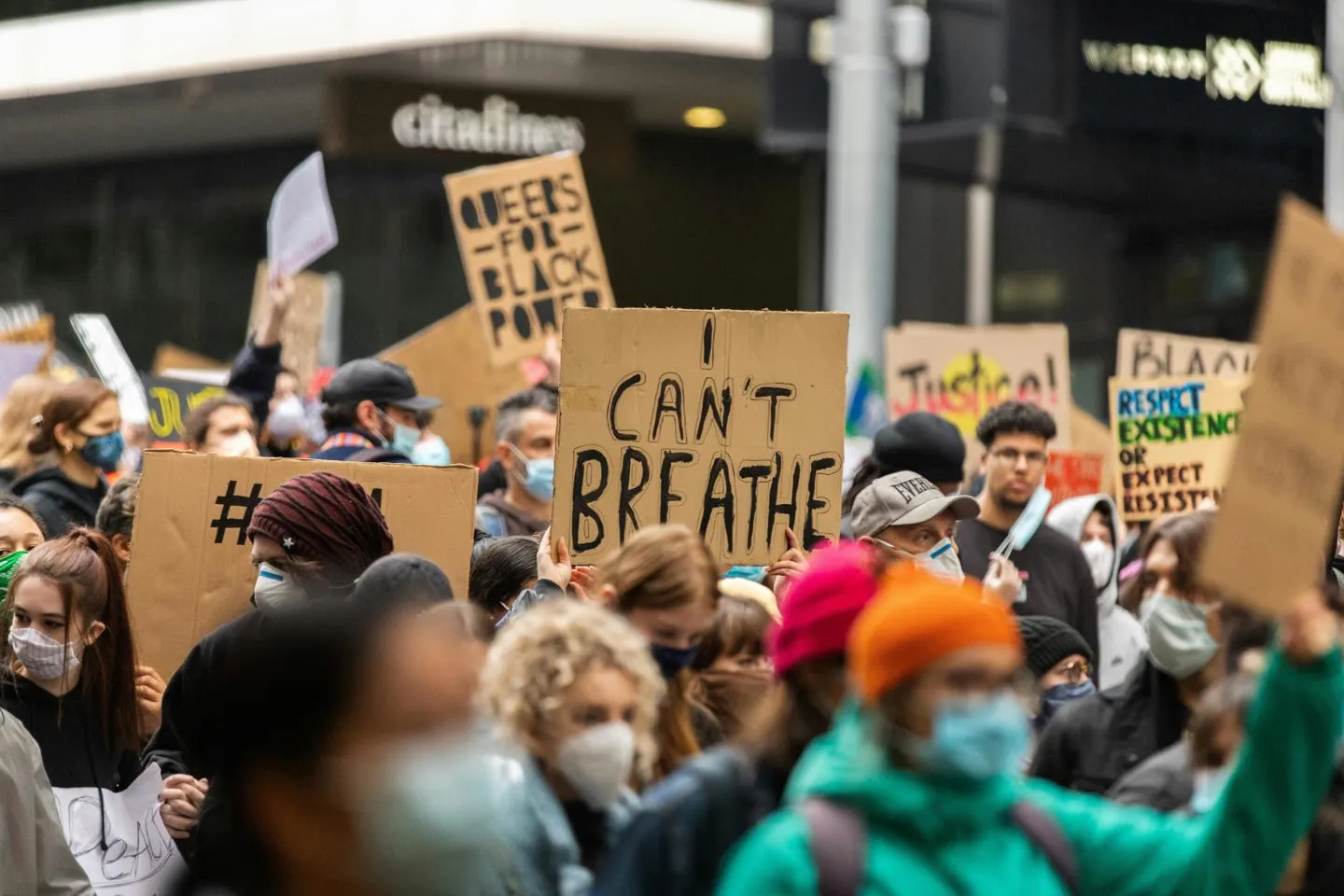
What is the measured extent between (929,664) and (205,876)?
1043mm

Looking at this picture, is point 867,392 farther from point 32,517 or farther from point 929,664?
point 929,664

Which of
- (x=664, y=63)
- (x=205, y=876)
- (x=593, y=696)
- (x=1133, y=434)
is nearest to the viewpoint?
(x=205, y=876)

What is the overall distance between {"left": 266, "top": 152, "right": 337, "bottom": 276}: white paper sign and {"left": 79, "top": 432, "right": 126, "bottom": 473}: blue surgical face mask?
4.17ft

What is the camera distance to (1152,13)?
15633 millimetres

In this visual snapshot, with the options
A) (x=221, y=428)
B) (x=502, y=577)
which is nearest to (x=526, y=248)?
(x=221, y=428)

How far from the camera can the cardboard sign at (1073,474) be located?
33.1ft

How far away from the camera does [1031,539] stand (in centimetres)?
761

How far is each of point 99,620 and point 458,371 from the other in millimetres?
5735

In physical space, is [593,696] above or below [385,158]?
below

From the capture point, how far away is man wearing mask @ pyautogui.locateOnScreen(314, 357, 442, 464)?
26.3ft

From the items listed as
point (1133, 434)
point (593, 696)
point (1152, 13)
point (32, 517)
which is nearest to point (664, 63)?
point (1152, 13)

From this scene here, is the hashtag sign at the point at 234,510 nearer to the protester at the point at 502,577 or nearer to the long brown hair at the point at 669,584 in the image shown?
the protester at the point at 502,577

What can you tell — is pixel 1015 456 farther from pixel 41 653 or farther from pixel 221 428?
pixel 41 653

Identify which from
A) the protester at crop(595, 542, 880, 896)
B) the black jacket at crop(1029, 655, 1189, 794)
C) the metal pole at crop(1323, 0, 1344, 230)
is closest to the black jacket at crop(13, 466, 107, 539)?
the black jacket at crop(1029, 655, 1189, 794)
